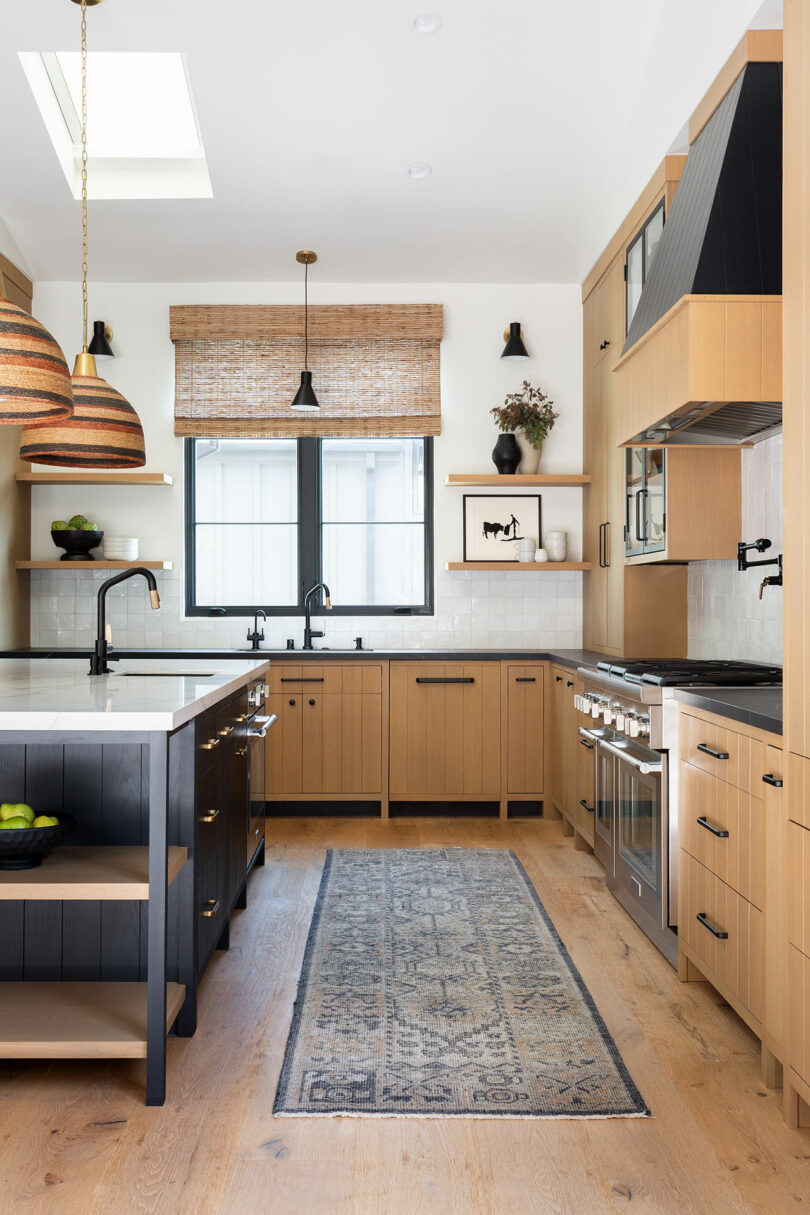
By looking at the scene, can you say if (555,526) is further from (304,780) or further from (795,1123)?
(795,1123)

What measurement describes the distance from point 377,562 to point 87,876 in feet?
11.8

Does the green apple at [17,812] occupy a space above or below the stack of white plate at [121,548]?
below

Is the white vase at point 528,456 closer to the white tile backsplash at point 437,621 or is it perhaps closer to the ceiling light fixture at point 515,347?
the ceiling light fixture at point 515,347

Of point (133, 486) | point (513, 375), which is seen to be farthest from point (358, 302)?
point (133, 486)

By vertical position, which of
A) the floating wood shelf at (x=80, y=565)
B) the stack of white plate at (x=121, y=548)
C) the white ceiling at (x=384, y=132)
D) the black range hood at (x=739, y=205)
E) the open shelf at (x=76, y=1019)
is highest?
the white ceiling at (x=384, y=132)

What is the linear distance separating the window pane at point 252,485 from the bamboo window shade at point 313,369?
0.50 ft

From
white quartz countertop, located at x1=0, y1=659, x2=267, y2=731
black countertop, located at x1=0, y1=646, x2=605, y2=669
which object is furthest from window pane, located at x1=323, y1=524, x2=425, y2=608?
white quartz countertop, located at x1=0, y1=659, x2=267, y2=731

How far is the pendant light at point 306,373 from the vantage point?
4984 mm

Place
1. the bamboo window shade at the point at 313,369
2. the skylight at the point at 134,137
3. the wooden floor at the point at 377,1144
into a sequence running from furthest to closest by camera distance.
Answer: the bamboo window shade at the point at 313,369 → the skylight at the point at 134,137 → the wooden floor at the point at 377,1144

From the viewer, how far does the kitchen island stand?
2.05 metres

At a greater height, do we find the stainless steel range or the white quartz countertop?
the white quartz countertop

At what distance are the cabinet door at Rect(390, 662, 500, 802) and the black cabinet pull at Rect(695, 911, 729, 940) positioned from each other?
2312 millimetres

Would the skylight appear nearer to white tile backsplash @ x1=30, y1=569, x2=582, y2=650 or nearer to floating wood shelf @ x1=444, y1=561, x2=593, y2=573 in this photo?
white tile backsplash @ x1=30, y1=569, x2=582, y2=650

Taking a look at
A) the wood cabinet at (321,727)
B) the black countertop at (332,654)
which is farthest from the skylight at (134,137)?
the wood cabinet at (321,727)
